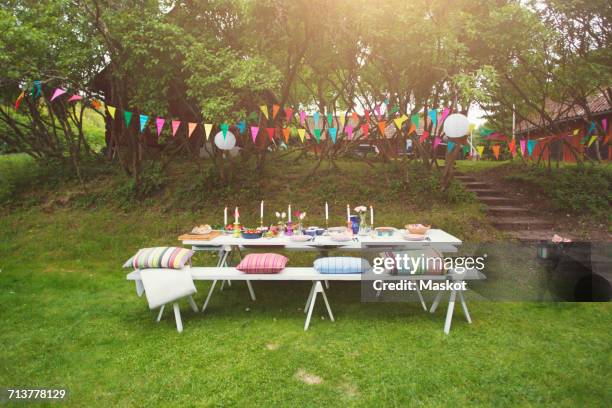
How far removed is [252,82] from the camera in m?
6.96

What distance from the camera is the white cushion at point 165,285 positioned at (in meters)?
4.03

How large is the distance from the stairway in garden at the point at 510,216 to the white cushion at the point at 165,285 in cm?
596

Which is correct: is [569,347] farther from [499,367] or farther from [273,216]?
[273,216]

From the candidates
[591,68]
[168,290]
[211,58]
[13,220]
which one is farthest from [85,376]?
[591,68]

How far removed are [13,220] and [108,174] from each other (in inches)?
95.2

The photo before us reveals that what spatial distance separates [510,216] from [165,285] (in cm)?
701

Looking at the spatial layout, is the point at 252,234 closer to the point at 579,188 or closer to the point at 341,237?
the point at 341,237

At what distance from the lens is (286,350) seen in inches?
143

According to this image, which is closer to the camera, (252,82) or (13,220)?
(252,82)

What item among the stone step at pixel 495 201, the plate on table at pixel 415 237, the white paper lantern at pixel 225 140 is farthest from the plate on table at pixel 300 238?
the stone step at pixel 495 201

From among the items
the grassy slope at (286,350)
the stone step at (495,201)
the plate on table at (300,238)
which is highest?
the stone step at (495,201)

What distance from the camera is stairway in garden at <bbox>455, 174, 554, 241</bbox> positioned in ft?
24.2

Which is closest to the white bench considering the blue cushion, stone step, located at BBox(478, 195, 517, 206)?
the blue cushion

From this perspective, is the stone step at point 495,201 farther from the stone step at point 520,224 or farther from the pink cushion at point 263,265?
the pink cushion at point 263,265
